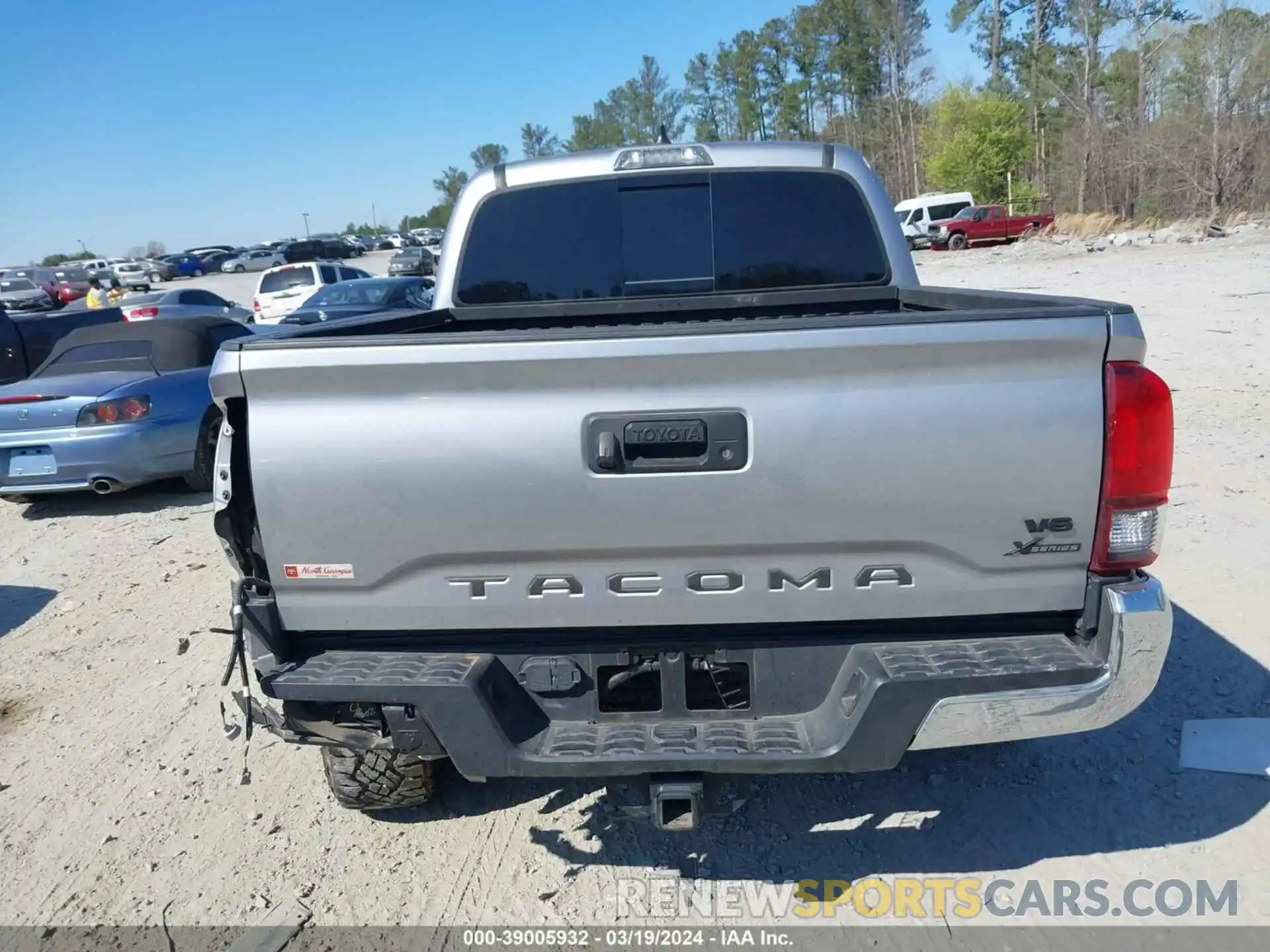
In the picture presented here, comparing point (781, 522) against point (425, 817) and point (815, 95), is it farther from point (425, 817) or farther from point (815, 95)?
point (815, 95)

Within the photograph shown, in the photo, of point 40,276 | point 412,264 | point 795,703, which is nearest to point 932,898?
point 795,703

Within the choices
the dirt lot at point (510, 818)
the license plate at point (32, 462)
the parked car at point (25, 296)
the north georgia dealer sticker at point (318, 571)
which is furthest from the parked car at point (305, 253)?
the north georgia dealer sticker at point (318, 571)

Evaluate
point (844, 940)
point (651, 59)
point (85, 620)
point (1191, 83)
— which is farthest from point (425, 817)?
point (651, 59)

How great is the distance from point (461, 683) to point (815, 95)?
2959 inches

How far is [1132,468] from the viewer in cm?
233

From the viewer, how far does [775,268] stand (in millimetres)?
3980

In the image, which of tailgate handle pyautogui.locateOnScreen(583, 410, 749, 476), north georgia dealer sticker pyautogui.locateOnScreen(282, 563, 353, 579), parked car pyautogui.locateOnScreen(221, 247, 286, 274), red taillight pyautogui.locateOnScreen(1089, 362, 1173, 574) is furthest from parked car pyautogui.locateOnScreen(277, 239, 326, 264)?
red taillight pyautogui.locateOnScreen(1089, 362, 1173, 574)

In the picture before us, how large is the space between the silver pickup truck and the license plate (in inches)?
239

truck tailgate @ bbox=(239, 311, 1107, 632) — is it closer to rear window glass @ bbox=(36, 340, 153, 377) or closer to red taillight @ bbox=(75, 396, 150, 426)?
red taillight @ bbox=(75, 396, 150, 426)

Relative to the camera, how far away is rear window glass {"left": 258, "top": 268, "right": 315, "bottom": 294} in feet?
73.4

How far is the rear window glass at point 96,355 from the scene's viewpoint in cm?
828

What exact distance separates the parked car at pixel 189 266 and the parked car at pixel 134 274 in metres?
2.11

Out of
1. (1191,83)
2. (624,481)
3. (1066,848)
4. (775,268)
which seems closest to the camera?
(624,481)

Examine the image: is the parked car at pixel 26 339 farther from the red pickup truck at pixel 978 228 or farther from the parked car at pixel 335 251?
the parked car at pixel 335 251
